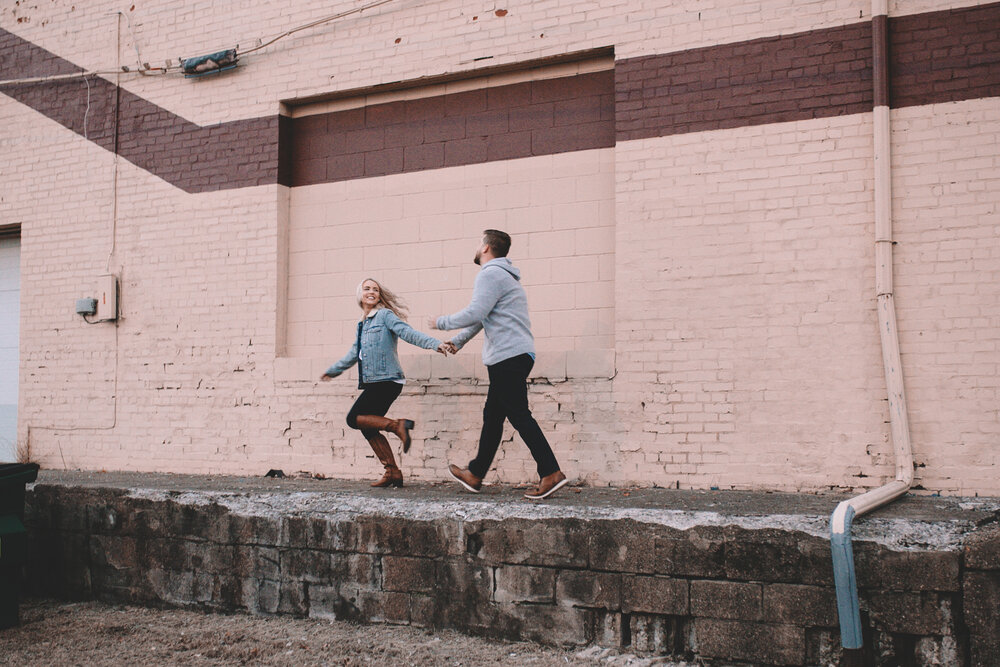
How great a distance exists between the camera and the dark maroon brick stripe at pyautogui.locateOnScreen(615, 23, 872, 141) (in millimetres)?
6098

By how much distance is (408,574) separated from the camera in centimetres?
501

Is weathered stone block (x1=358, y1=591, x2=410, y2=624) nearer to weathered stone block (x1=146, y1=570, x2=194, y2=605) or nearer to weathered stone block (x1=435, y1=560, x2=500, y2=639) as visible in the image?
weathered stone block (x1=435, y1=560, x2=500, y2=639)

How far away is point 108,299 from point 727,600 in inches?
260

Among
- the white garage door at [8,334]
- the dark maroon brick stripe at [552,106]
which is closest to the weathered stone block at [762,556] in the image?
the dark maroon brick stripe at [552,106]

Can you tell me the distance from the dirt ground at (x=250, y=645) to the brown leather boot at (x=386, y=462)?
1.38m

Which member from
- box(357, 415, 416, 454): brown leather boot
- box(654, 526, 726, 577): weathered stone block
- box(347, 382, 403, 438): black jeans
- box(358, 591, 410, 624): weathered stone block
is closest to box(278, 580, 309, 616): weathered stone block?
box(358, 591, 410, 624): weathered stone block

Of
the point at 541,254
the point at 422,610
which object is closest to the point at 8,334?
the point at 541,254

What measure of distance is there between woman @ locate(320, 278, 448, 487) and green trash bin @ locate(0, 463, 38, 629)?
2.15 m

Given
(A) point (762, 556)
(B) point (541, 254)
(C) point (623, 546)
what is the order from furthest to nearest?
(B) point (541, 254), (C) point (623, 546), (A) point (762, 556)

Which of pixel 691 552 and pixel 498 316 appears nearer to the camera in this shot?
pixel 691 552

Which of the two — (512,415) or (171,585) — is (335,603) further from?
(512,415)

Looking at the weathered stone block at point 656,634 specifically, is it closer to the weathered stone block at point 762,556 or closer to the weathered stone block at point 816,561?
the weathered stone block at point 762,556

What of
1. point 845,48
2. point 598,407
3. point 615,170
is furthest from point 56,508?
point 845,48

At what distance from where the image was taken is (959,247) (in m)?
5.75
